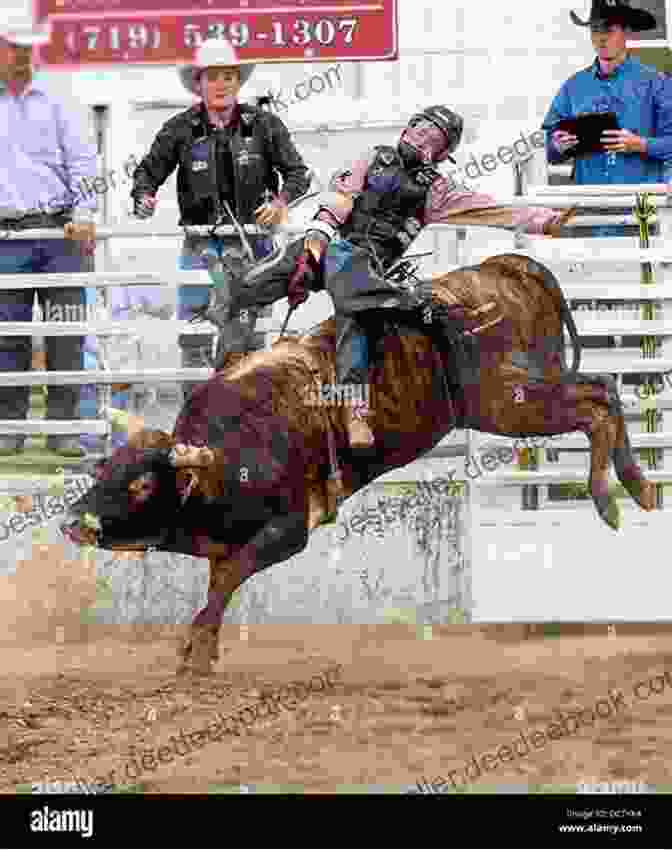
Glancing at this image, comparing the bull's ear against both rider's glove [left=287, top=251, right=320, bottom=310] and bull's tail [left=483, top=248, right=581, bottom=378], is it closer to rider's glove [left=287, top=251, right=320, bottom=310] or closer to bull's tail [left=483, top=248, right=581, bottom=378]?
rider's glove [left=287, top=251, right=320, bottom=310]

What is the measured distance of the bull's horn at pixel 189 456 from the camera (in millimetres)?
11023

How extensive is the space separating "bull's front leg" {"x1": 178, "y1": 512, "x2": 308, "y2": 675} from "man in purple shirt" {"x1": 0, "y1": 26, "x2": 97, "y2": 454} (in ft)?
5.52

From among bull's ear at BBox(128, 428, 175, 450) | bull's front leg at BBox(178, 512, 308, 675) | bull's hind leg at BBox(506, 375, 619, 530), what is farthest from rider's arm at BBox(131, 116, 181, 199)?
bull's hind leg at BBox(506, 375, 619, 530)

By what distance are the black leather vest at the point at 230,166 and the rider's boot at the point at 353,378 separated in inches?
43.5

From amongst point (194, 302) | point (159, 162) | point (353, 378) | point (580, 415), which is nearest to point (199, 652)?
point (353, 378)

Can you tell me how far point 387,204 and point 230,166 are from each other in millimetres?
1121

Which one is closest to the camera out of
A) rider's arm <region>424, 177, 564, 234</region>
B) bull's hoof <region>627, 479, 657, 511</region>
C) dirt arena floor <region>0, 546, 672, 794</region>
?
dirt arena floor <region>0, 546, 672, 794</region>

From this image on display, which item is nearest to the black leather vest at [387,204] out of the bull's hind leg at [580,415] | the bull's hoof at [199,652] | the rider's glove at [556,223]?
the rider's glove at [556,223]

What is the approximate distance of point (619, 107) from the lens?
496 inches

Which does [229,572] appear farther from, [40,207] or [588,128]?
[588,128]

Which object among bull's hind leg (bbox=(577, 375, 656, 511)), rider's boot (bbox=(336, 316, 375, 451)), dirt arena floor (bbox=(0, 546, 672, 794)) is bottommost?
dirt arena floor (bbox=(0, 546, 672, 794))

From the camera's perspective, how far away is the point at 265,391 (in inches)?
449

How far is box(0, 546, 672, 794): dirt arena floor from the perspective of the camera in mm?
9969

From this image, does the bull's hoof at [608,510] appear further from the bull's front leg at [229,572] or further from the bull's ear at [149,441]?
the bull's ear at [149,441]
